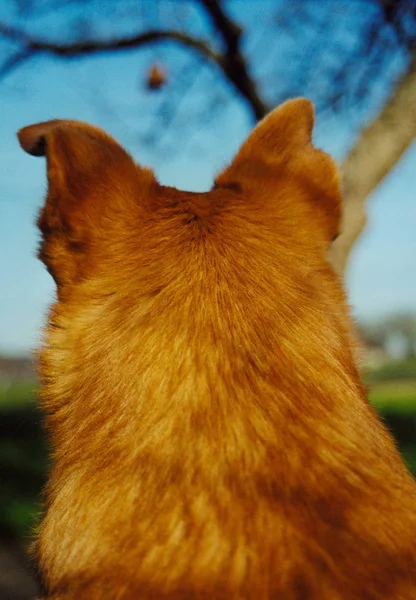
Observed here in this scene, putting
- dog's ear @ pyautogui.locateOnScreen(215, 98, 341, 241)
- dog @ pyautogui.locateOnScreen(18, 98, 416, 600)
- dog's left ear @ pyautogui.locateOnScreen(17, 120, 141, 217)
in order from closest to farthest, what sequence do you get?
1. dog @ pyautogui.locateOnScreen(18, 98, 416, 600)
2. dog's left ear @ pyautogui.locateOnScreen(17, 120, 141, 217)
3. dog's ear @ pyautogui.locateOnScreen(215, 98, 341, 241)

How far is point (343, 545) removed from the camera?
1.64 m

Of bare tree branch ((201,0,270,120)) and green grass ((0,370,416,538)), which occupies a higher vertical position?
bare tree branch ((201,0,270,120))

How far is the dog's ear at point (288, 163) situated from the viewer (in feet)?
8.71

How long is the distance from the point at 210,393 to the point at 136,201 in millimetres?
889

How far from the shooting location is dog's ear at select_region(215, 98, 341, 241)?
2.65 metres

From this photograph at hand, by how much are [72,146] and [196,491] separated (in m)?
1.30

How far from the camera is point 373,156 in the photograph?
19.6 feet

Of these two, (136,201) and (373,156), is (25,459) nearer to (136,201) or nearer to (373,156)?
(373,156)

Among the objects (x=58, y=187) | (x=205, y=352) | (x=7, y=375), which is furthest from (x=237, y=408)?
(x=7, y=375)

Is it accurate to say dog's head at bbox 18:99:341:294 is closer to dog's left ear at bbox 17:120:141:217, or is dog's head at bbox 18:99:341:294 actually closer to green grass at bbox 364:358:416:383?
dog's left ear at bbox 17:120:141:217

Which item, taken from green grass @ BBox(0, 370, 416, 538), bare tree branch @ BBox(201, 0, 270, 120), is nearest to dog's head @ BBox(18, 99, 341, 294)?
bare tree branch @ BBox(201, 0, 270, 120)

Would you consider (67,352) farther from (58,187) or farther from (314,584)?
(314,584)

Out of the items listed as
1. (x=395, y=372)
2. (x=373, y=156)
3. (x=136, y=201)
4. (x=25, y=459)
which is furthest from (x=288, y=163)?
(x=395, y=372)

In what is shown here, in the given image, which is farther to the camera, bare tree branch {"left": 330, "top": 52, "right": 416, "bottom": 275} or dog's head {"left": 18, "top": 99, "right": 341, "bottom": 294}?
bare tree branch {"left": 330, "top": 52, "right": 416, "bottom": 275}
